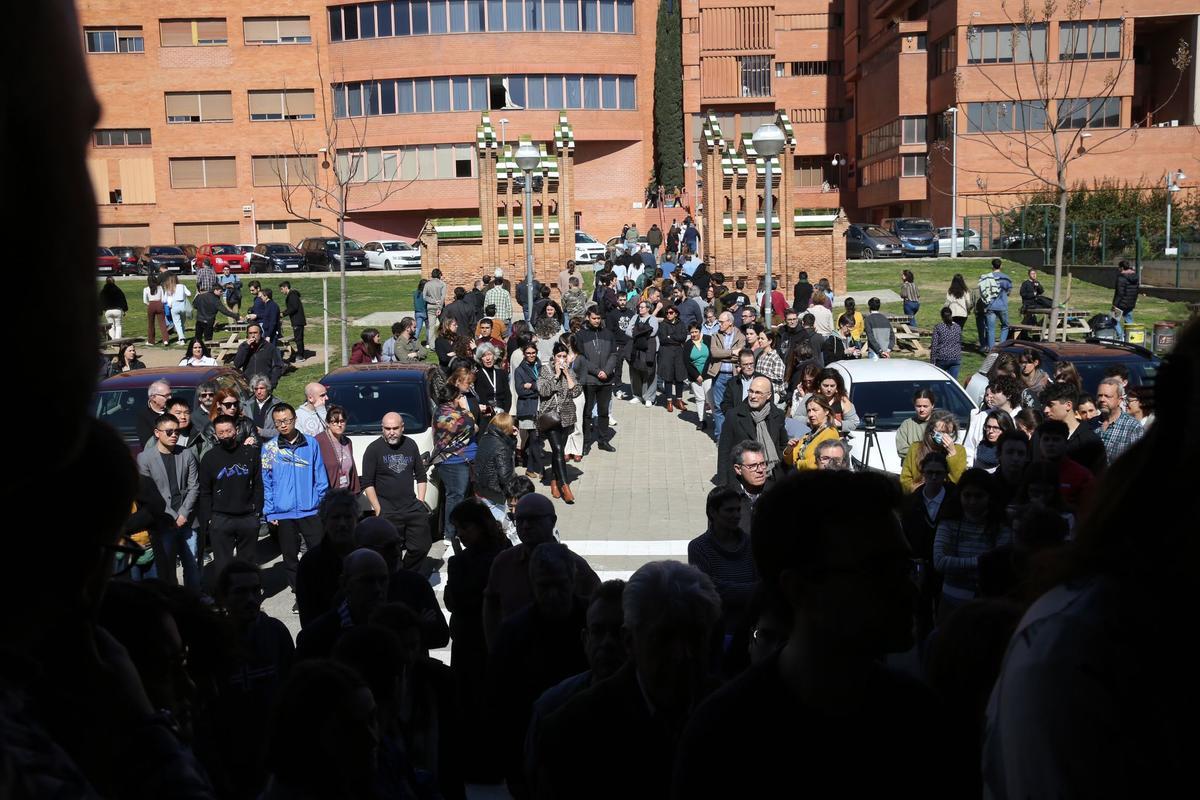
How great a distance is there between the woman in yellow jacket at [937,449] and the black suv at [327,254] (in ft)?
147

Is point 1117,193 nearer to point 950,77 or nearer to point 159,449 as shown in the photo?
point 950,77

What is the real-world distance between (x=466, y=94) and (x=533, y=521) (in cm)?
6310

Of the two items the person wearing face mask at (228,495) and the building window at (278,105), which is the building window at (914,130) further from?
the person wearing face mask at (228,495)

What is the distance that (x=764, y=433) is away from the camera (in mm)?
14289

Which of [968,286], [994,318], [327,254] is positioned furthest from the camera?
[327,254]

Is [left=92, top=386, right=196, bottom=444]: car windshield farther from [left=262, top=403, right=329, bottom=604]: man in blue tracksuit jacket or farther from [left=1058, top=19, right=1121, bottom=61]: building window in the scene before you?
[left=1058, top=19, right=1121, bottom=61]: building window

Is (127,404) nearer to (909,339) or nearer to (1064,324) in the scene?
(1064,324)

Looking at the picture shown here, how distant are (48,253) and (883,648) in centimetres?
197

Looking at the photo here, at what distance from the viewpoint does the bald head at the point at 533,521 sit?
757cm

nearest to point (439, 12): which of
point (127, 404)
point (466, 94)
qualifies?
point (466, 94)

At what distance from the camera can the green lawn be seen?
33.2 m

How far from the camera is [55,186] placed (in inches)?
34.8

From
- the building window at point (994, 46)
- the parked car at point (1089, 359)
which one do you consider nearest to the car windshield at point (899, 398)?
the parked car at point (1089, 359)

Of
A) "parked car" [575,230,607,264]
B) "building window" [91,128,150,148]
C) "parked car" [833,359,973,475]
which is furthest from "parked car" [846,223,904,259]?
"building window" [91,128,150,148]
